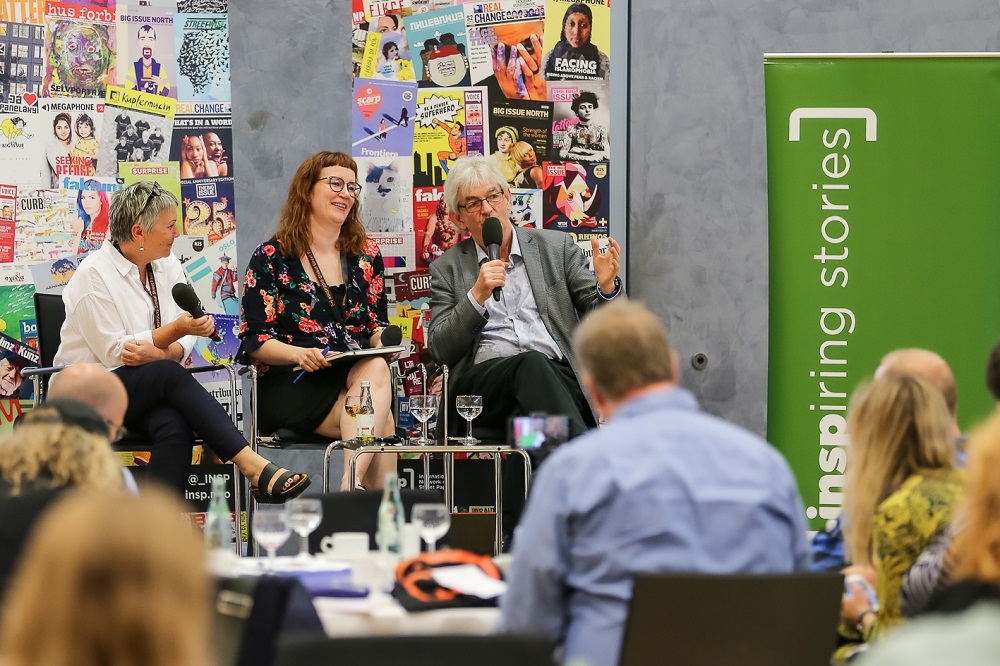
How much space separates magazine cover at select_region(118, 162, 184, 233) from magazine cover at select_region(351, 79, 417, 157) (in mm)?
793

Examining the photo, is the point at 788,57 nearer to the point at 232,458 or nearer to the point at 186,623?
the point at 232,458

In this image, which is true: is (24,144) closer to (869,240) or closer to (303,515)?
(303,515)

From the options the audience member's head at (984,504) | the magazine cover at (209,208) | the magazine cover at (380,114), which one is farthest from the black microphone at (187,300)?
the audience member's head at (984,504)

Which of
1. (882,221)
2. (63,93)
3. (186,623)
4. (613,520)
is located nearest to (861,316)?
(882,221)

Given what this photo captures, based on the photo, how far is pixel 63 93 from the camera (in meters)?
5.64

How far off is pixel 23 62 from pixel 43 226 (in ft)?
2.33

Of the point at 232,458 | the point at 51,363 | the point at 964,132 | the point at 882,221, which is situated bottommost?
the point at 232,458

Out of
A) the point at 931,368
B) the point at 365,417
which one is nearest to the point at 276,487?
the point at 365,417

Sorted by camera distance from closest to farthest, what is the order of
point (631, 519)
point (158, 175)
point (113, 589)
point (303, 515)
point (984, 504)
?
point (113, 589) < point (984, 504) < point (631, 519) < point (303, 515) < point (158, 175)

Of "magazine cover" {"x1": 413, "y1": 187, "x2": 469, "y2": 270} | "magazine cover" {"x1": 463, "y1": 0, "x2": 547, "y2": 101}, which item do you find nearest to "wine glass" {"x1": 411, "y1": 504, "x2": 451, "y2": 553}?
"magazine cover" {"x1": 413, "y1": 187, "x2": 469, "y2": 270}

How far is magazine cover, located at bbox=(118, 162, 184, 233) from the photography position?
5.67 meters

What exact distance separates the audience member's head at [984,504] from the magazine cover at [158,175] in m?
4.51

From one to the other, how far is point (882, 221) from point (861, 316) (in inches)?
15.2

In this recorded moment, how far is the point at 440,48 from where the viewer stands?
577 centimetres
